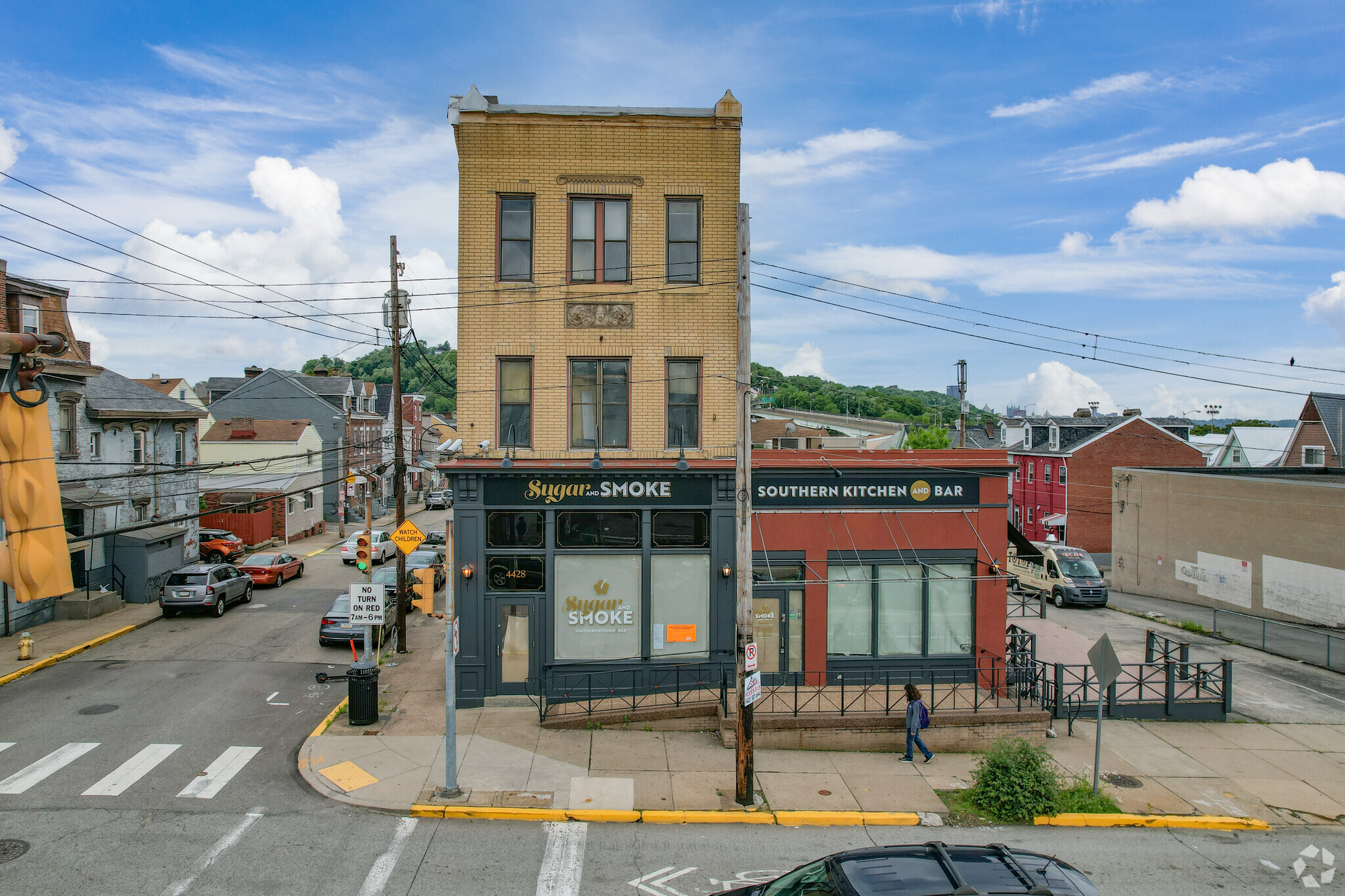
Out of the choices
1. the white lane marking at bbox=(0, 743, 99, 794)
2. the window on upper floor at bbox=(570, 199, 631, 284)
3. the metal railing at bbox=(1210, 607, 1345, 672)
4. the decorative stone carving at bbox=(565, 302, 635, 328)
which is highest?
the window on upper floor at bbox=(570, 199, 631, 284)

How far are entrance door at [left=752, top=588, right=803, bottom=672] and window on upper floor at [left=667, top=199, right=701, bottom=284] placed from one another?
693 centimetres

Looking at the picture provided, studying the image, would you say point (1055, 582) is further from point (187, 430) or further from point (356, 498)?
point (356, 498)

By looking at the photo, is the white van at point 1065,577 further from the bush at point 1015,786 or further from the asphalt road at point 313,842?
the asphalt road at point 313,842

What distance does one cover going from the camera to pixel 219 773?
12398 mm

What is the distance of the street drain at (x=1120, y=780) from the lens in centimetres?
1259

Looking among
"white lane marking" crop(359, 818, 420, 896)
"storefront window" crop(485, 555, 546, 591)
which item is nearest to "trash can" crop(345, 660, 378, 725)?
"storefront window" crop(485, 555, 546, 591)

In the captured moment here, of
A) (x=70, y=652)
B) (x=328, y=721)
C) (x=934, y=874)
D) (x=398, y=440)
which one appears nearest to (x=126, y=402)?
(x=70, y=652)

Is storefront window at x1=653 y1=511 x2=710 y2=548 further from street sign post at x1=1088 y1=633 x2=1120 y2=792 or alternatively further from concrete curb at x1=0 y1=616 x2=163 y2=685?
concrete curb at x1=0 y1=616 x2=163 y2=685

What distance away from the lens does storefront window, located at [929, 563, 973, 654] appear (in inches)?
646

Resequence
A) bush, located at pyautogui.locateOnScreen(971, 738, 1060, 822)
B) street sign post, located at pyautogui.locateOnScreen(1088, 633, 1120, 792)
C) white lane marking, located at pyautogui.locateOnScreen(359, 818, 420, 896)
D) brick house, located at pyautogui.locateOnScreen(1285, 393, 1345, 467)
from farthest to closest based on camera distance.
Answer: brick house, located at pyautogui.locateOnScreen(1285, 393, 1345, 467), street sign post, located at pyautogui.locateOnScreen(1088, 633, 1120, 792), bush, located at pyautogui.locateOnScreen(971, 738, 1060, 822), white lane marking, located at pyautogui.locateOnScreen(359, 818, 420, 896)

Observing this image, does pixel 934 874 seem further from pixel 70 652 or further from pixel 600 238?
pixel 70 652

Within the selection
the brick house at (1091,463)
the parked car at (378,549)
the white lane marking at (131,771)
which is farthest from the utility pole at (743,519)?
the brick house at (1091,463)

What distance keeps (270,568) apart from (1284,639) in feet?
116

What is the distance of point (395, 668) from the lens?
18938 mm
